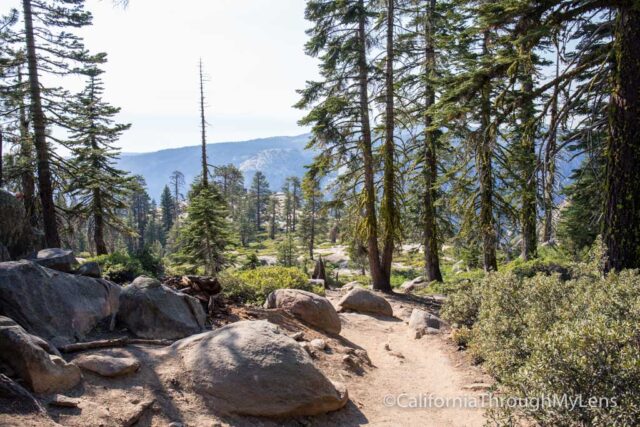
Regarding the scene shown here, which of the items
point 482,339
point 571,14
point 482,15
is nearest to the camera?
point 482,339

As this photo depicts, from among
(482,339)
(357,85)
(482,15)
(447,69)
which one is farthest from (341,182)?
(482,339)

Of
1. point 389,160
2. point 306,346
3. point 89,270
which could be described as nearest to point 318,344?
point 306,346

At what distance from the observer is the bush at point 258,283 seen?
33.4ft

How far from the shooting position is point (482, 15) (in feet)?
26.1

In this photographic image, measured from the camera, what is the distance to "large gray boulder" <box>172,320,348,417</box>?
15.9ft

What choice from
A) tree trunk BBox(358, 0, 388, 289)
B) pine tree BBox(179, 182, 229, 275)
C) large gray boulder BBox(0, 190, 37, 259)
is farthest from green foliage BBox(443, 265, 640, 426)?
pine tree BBox(179, 182, 229, 275)

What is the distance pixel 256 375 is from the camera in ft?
16.4

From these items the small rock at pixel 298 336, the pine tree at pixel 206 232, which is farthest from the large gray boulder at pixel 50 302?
the pine tree at pixel 206 232

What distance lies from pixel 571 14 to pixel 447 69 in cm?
879

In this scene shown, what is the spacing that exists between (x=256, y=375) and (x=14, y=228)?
6469 millimetres

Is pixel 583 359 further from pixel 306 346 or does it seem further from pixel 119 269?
pixel 119 269

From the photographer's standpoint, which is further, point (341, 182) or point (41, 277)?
point (341, 182)

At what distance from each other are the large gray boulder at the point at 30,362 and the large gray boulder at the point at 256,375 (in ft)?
4.69

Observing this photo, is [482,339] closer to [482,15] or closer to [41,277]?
[482,15]
